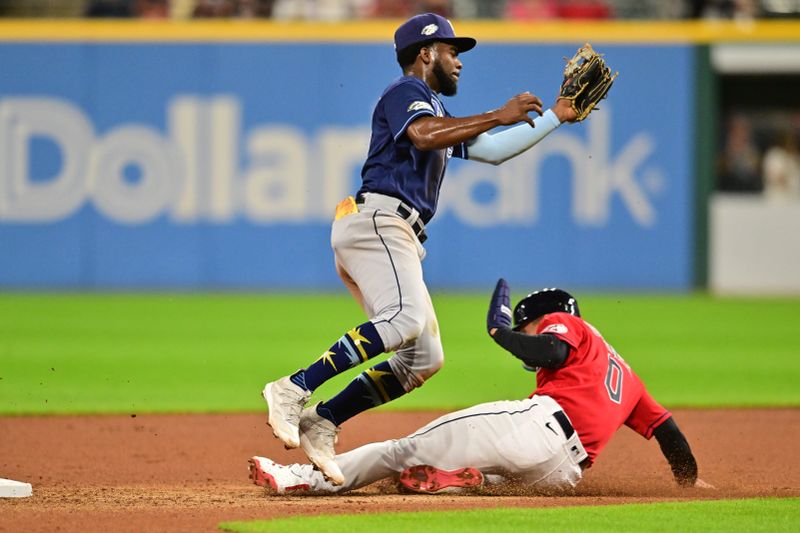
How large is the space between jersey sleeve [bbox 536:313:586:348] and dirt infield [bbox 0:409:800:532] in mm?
672

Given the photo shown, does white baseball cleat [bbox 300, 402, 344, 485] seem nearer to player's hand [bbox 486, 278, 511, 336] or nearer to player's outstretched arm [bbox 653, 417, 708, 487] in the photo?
player's hand [bbox 486, 278, 511, 336]

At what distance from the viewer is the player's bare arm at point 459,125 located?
541 centimetres

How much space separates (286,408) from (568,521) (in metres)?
1.29

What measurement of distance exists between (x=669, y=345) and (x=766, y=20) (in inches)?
296

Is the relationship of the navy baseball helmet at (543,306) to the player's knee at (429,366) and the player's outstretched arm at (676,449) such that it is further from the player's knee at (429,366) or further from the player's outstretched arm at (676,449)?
the player's outstretched arm at (676,449)

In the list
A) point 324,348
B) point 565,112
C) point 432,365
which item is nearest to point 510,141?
point 565,112

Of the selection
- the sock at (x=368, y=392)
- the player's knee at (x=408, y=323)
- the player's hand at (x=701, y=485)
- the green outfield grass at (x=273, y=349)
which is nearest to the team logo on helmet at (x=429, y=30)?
the player's knee at (x=408, y=323)

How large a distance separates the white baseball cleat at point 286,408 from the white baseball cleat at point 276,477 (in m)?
0.25

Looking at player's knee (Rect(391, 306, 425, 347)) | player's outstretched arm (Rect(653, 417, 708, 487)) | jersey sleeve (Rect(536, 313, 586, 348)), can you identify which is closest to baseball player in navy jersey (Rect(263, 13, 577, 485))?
player's knee (Rect(391, 306, 425, 347))

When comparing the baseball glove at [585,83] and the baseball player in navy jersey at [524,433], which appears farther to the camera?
the baseball glove at [585,83]

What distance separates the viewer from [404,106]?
5.56m

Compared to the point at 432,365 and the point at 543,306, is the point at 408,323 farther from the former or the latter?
the point at 543,306

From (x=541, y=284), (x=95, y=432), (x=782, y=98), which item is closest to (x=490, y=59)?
(x=541, y=284)

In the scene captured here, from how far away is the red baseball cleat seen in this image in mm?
5441
